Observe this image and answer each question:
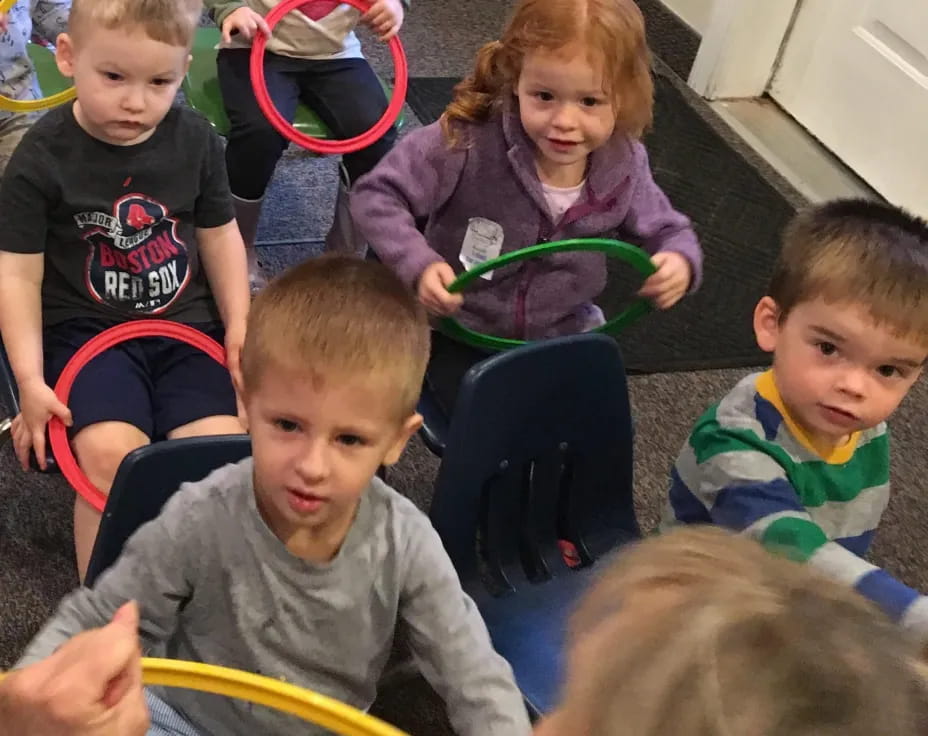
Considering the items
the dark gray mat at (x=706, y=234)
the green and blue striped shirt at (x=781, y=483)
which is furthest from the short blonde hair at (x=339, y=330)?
the dark gray mat at (x=706, y=234)

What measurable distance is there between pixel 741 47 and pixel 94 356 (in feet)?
7.68

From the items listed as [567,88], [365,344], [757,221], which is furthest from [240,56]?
[757,221]

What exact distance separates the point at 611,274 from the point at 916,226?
1103 mm

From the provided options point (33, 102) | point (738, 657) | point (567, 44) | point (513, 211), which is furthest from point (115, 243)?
point (738, 657)

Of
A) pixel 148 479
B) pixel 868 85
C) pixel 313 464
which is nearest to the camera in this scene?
pixel 313 464

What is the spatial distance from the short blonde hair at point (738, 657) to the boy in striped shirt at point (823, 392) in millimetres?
502

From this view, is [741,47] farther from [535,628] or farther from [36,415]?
[36,415]

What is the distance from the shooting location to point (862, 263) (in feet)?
3.51

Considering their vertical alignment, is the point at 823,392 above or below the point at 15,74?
above

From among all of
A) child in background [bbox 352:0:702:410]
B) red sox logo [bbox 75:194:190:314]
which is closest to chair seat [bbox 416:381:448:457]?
child in background [bbox 352:0:702:410]

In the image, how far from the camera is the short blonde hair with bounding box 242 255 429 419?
0.87 meters

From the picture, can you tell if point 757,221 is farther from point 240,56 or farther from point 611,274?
point 240,56

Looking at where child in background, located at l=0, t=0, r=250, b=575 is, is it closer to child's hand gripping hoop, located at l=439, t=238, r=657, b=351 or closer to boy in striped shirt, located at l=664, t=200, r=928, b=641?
child's hand gripping hoop, located at l=439, t=238, r=657, b=351

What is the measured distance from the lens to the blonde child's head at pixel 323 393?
859 millimetres
